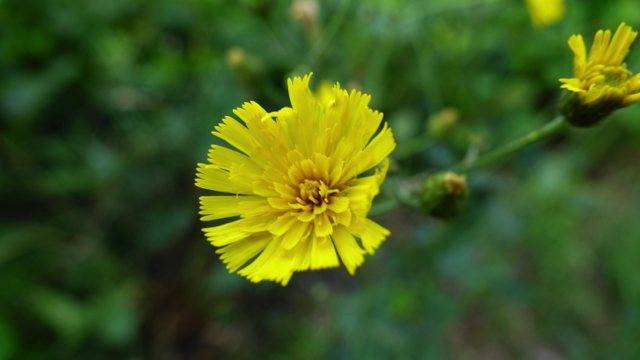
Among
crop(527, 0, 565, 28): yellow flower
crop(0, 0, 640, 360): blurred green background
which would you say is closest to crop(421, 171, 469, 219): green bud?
crop(0, 0, 640, 360): blurred green background

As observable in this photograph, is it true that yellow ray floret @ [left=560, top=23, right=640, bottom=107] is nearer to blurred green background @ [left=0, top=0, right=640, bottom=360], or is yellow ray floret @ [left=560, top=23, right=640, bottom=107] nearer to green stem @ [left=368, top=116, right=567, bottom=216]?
green stem @ [left=368, top=116, right=567, bottom=216]

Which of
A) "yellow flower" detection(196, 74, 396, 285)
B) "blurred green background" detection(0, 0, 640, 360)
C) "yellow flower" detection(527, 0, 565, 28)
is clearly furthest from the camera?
"blurred green background" detection(0, 0, 640, 360)

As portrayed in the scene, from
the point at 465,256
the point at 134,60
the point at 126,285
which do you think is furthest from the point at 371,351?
the point at 134,60

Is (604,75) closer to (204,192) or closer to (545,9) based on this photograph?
(545,9)

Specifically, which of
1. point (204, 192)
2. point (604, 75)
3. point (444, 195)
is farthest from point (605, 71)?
point (204, 192)

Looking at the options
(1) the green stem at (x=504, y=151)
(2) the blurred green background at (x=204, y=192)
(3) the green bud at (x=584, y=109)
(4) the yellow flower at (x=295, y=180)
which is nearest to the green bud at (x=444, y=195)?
(1) the green stem at (x=504, y=151)

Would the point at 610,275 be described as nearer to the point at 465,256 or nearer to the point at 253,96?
the point at 465,256

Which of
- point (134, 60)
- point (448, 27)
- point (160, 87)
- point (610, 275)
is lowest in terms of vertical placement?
point (610, 275)
